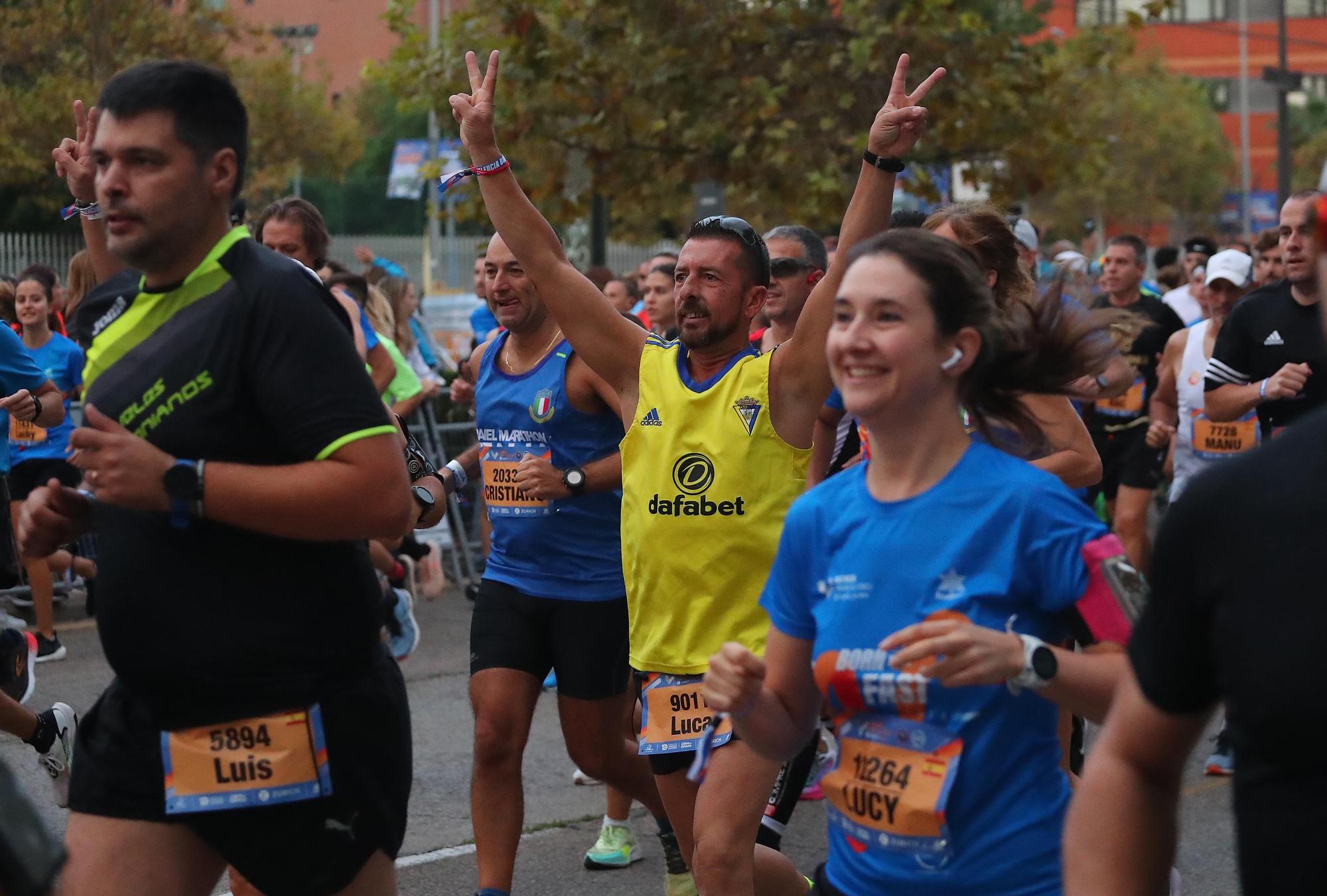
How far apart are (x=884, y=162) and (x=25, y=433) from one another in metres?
7.37

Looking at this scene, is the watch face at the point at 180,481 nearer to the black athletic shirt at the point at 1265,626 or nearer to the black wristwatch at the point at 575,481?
the black athletic shirt at the point at 1265,626

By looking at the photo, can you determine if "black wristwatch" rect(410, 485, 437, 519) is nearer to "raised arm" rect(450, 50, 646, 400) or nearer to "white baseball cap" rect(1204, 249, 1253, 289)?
"raised arm" rect(450, 50, 646, 400)

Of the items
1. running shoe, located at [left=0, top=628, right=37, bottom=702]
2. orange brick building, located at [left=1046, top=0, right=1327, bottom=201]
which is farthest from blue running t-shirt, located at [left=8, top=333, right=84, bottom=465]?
orange brick building, located at [left=1046, top=0, right=1327, bottom=201]

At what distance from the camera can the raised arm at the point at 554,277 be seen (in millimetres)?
4953

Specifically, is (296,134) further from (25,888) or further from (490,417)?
(25,888)

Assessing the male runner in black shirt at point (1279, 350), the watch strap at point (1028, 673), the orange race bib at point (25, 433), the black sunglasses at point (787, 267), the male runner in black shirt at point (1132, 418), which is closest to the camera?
the watch strap at point (1028, 673)

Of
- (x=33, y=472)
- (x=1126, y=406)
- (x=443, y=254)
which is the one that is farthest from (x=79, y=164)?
(x=443, y=254)

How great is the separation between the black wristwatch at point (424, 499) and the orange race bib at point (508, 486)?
38.4 inches

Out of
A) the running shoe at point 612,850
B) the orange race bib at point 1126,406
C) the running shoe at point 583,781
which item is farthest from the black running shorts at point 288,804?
the orange race bib at point 1126,406

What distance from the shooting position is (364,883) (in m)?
3.40

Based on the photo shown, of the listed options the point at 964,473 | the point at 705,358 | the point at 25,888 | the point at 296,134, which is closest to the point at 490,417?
the point at 705,358

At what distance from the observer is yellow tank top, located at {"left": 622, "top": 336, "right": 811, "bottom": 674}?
15.5ft

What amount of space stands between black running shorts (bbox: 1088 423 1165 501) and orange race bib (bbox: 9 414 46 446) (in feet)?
20.5

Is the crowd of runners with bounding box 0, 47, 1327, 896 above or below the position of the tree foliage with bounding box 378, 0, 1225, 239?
below
